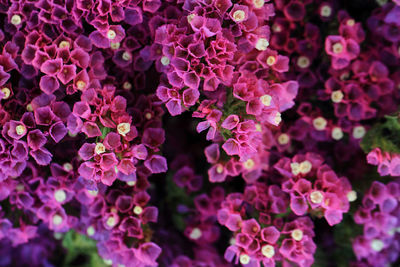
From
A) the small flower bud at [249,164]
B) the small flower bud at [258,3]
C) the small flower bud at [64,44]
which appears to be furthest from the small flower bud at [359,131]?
the small flower bud at [64,44]

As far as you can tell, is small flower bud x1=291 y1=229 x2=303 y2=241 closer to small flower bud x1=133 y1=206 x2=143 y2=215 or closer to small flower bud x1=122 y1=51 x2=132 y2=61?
small flower bud x1=133 y1=206 x2=143 y2=215

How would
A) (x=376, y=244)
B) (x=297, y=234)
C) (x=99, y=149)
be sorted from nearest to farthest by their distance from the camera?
(x=99, y=149)
(x=297, y=234)
(x=376, y=244)

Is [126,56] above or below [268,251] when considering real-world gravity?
above

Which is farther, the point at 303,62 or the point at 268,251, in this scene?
the point at 303,62

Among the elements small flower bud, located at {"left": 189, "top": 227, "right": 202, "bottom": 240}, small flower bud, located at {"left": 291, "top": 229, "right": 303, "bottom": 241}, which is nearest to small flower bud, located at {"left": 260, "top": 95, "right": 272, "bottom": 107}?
small flower bud, located at {"left": 291, "top": 229, "right": 303, "bottom": 241}

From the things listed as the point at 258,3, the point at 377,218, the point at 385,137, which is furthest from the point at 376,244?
the point at 258,3

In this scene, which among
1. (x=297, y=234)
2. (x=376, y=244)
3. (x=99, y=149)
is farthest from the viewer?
(x=376, y=244)

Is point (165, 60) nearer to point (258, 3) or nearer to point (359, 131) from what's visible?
point (258, 3)

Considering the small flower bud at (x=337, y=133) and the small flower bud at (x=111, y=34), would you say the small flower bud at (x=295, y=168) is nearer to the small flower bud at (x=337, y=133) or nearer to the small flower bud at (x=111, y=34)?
the small flower bud at (x=337, y=133)

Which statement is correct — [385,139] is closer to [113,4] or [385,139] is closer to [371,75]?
[371,75]

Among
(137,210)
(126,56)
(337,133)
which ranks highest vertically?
(126,56)
